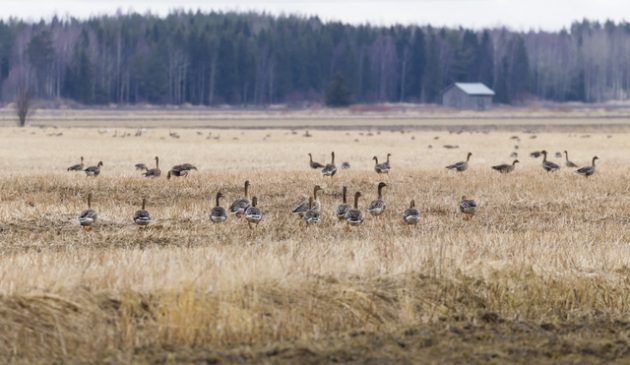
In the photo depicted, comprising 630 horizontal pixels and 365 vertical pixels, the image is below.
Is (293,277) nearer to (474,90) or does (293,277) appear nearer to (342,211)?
(342,211)

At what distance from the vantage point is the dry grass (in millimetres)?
12266

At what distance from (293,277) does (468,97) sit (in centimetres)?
11883

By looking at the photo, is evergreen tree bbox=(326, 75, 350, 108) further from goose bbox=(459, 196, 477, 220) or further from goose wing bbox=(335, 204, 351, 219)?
goose wing bbox=(335, 204, 351, 219)

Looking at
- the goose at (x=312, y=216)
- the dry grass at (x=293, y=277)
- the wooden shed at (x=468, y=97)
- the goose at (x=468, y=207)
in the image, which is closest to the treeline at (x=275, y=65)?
the wooden shed at (x=468, y=97)

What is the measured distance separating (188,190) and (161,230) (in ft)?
21.6

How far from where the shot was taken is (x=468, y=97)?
131 m

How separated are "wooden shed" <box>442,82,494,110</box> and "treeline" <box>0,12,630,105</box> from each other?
429 inches

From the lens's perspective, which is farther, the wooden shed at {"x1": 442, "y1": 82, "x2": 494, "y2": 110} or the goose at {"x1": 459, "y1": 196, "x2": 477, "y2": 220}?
the wooden shed at {"x1": 442, "y1": 82, "x2": 494, "y2": 110}

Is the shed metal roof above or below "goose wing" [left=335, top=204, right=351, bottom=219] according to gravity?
above

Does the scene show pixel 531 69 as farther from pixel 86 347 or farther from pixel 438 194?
pixel 86 347

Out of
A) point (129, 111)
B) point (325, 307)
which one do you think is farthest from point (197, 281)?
point (129, 111)

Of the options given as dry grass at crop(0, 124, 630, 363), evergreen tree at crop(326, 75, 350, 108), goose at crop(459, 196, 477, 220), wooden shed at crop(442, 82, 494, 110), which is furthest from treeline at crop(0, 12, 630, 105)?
goose at crop(459, 196, 477, 220)

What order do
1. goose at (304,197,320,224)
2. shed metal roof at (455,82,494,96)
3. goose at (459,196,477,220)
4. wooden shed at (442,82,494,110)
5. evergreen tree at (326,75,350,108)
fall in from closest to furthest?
1. goose at (304,197,320,224)
2. goose at (459,196,477,220)
3. evergreen tree at (326,75,350,108)
4. shed metal roof at (455,82,494,96)
5. wooden shed at (442,82,494,110)

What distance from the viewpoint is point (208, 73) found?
138750 mm
